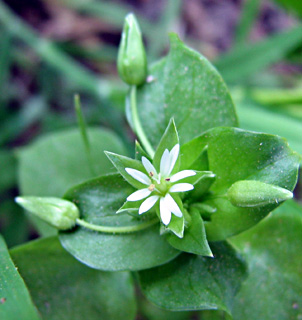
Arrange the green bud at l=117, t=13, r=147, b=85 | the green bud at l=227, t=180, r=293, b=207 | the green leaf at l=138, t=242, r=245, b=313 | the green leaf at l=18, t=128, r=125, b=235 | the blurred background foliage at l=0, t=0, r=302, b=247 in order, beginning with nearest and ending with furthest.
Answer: the green bud at l=227, t=180, r=293, b=207, the green leaf at l=138, t=242, r=245, b=313, the green bud at l=117, t=13, r=147, b=85, the green leaf at l=18, t=128, r=125, b=235, the blurred background foliage at l=0, t=0, r=302, b=247

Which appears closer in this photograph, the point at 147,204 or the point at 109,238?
the point at 147,204

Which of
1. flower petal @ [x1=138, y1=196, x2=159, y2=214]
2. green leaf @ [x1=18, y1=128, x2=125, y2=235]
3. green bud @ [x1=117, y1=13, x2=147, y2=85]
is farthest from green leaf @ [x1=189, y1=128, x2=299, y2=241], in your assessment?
green leaf @ [x1=18, y1=128, x2=125, y2=235]

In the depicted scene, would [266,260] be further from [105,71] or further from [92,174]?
[105,71]

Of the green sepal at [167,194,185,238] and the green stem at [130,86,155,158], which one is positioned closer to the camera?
the green sepal at [167,194,185,238]

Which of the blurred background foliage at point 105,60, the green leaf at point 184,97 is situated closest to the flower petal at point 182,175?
the green leaf at point 184,97

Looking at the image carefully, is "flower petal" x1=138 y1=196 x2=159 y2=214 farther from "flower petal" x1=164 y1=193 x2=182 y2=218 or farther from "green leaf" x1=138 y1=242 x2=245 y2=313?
"green leaf" x1=138 y1=242 x2=245 y2=313

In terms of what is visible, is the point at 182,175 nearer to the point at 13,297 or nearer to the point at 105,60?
the point at 13,297

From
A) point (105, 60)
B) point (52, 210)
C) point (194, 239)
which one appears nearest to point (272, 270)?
point (194, 239)
